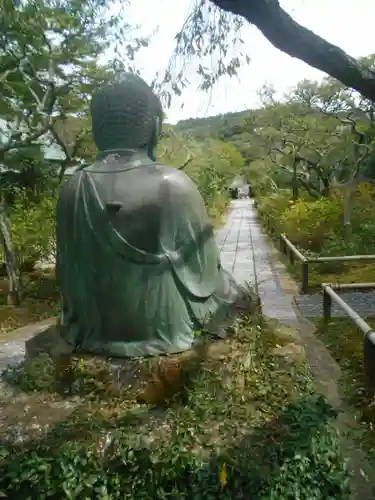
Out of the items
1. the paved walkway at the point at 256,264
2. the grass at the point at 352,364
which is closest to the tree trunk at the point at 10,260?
the paved walkway at the point at 256,264

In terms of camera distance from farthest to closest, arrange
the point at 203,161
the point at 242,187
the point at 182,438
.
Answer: the point at 242,187
the point at 203,161
the point at 182,438

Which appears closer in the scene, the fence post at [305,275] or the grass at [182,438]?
the grass at [182,438]

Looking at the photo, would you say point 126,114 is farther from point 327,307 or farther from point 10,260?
point 10,260

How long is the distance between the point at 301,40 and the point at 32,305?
26.1ft

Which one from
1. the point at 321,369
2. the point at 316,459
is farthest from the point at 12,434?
the point at 321,369

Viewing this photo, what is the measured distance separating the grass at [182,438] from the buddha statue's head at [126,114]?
5.10 feet

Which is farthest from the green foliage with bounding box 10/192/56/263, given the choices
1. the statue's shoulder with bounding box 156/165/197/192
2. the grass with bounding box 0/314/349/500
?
the statue's shoulder with bounding box 156/165/197/192

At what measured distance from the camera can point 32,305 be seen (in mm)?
9359

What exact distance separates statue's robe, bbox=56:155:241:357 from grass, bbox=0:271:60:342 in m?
3.87

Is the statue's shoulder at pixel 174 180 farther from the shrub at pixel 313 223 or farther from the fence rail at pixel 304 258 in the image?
the shrub at pixel 313 223

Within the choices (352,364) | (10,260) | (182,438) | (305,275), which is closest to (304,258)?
(305,275)

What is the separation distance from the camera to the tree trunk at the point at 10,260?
897cm

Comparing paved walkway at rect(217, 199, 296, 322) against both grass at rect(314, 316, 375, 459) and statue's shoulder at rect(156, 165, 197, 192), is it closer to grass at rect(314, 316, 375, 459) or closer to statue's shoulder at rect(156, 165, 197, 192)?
grass at rect(314, 316, 375, 459)

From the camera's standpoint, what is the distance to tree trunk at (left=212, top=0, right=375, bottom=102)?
8.30 feet
